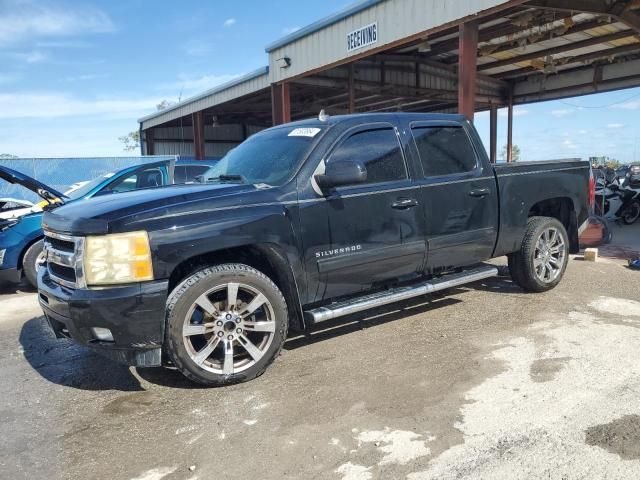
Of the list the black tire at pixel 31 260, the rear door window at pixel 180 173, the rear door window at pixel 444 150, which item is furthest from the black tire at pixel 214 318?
the rear door window at pixel 180 173

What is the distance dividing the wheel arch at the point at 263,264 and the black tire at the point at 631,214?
10.8 m

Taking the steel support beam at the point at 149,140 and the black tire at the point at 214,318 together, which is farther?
the steel support beam at the point at 149,140

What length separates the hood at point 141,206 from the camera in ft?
10.5

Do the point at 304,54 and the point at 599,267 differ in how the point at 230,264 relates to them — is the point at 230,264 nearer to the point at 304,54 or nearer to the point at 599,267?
the point at 599,267

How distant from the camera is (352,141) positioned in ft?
13.9

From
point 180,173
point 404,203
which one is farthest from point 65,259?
point 180,173

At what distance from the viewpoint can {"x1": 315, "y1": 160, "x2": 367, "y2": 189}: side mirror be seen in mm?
3742

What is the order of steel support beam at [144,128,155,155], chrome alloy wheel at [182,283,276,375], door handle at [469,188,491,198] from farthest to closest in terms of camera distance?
steel support beam at [144,128,155,155]
door handle at [469,188,491,198]
chrome alloy wheel at [182,283,276,375]

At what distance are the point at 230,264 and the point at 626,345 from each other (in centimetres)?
A: 324

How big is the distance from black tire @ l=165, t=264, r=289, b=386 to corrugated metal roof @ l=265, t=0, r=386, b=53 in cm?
844

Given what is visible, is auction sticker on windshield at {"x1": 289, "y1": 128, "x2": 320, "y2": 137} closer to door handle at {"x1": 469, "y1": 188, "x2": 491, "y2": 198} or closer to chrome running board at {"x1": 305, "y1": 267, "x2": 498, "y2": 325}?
chrome running board at {"x1": 305, "y1": 267, "x2": 498, "y2": 325}

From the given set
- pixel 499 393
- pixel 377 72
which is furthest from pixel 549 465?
pixel 377 72

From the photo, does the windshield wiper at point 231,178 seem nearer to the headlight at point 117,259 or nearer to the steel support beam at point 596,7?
the headlight at point 117,259

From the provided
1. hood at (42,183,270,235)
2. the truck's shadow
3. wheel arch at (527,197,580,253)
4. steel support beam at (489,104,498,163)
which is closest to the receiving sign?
wheel arch at (527,197,580,253)
